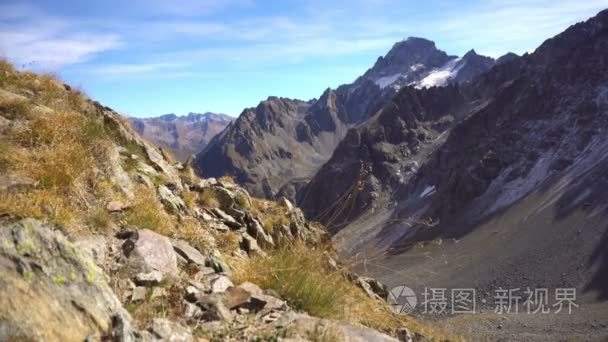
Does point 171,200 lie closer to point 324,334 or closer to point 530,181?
point 324,334

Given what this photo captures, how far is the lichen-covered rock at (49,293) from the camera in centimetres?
427

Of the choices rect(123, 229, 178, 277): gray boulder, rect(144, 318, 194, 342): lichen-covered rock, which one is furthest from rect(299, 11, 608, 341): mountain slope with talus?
rect(144, 318, 194, 342): lichen-covered rock

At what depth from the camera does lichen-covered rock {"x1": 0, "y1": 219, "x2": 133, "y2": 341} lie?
14.0 ft

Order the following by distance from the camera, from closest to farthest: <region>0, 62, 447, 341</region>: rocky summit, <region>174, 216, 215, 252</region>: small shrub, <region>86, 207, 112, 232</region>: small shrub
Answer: <region>0, 62, 447, 341</region>: rocky summit, <region>86, 207, 112, 232</region>: small shrub, <region>174, 216, 215, 252</region>: small shrub

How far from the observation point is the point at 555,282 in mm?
85875

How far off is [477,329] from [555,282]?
93.3 feet

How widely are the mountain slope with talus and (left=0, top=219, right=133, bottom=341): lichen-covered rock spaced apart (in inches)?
2457

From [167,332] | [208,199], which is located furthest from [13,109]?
[167,332]

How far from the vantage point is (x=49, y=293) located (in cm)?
469

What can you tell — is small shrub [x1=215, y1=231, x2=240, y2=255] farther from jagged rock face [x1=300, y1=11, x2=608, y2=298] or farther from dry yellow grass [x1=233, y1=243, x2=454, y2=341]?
jagged rock face [x1=300, y1=11, x2=608, y2=298]

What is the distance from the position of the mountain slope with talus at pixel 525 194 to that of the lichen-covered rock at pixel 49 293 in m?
62.4

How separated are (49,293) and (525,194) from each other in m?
A: 130

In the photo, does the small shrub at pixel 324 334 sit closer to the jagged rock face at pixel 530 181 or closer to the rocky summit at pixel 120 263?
the rocky summit at pixel 120 263

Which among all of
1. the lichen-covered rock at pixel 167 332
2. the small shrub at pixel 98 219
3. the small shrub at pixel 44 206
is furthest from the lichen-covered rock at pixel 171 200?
the lichen-covered rock at pixel 167 332
